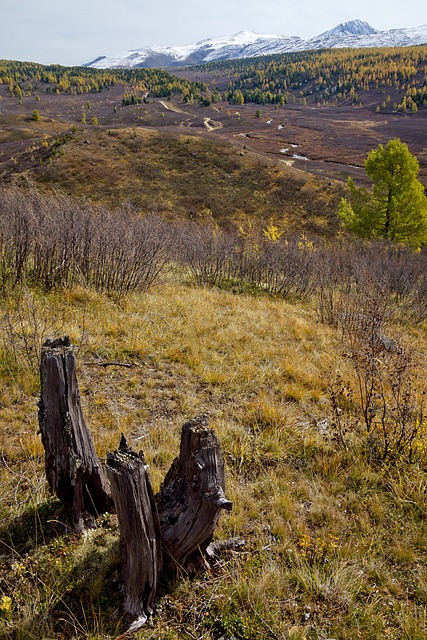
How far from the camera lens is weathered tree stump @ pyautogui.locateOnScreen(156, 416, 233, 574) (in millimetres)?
2031

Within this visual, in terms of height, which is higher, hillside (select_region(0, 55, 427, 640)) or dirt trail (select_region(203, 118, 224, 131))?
dirt trail (select_region(203, 118, 224, 131))

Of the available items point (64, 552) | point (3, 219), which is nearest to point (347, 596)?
point (64, 552)

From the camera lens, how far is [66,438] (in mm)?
2279

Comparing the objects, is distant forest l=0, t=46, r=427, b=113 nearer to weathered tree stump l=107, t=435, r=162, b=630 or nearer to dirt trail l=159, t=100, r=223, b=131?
dirt trail l=159, t=100, r=223, b=131

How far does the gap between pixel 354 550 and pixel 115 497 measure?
5.75 ft

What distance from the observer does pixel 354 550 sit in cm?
250

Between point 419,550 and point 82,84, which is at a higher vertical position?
point 82,84

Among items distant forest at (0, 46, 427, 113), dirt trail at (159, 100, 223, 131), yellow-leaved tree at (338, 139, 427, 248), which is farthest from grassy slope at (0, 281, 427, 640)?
distant forest at (0, 46, 427, 113)

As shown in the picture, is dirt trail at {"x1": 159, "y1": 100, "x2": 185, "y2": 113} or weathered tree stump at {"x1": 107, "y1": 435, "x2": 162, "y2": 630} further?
dirt trail at {"x1": 159, "y1": 100, "x2": 185, "y2": 113}

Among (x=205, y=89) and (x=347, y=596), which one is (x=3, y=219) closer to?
(x=347, y=596)

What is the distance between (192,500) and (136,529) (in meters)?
0.35

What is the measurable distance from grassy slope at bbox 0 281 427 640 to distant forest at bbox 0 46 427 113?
112 metres

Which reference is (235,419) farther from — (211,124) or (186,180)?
(211,124)

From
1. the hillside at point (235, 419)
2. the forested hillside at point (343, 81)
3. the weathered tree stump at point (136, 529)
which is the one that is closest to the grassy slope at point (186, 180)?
the hillside at point (235, 419)
